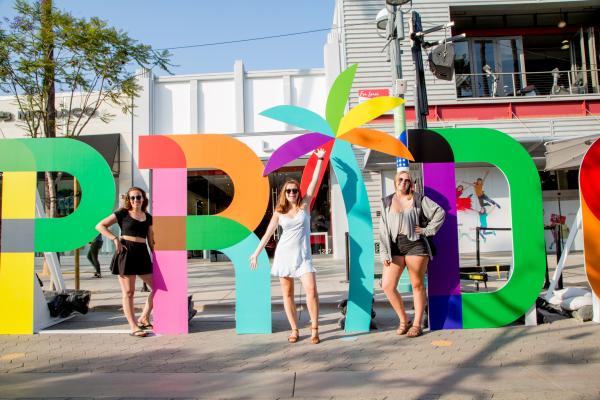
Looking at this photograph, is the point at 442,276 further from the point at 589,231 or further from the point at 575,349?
the point at 589,231

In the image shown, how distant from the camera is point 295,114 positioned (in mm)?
5586

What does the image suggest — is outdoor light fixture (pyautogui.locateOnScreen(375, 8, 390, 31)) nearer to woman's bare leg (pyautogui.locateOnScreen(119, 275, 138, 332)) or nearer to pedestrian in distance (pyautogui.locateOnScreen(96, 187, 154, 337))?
pedestrian in distance (pyautogui.locateOnScreen(96, 187, 154, 337))

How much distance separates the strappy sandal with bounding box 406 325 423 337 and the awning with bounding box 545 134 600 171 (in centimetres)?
421

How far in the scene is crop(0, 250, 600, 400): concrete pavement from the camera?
139 inches

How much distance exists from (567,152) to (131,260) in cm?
706

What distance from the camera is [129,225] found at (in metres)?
5.28

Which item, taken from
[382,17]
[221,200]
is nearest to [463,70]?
[382,17]

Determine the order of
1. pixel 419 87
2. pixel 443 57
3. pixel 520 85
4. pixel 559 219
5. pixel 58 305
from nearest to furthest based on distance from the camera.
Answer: pixel 58 305
pixel 419 87
pixel 443 57
pixel 559 219
pixel 520 85

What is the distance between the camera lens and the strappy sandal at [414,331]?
5039mm

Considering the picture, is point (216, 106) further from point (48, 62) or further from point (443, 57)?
point (443, 57)

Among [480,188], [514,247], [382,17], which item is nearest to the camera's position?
[514,247]

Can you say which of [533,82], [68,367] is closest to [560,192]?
[533,82]

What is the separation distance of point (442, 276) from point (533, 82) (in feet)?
44.6

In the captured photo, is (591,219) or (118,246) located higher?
(591,219)
